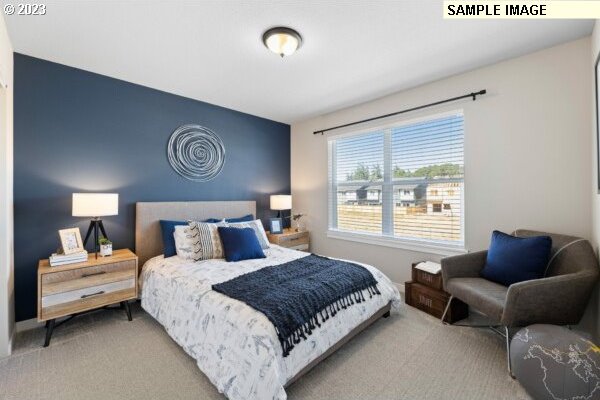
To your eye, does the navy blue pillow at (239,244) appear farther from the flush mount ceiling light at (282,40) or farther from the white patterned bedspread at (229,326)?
the flush mount ceiling light at (282,40)

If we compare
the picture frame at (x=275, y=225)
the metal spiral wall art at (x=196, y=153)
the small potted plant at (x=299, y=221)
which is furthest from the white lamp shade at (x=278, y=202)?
the metal spiral wall art at (x=196, y=153)

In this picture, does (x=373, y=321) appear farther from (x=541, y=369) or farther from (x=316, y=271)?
(x=541, y=369)

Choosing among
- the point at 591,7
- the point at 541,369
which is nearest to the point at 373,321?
the point at 541,369

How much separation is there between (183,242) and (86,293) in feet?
2.88

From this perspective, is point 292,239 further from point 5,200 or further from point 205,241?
point 5,200

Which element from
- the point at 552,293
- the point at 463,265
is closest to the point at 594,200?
the point at 552,293

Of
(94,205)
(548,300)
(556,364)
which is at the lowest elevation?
(556,364)

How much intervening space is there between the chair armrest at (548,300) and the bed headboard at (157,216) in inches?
125

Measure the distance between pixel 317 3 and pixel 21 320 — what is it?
361cm

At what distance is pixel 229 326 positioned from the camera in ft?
5.40

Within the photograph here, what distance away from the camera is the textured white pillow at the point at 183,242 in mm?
2758

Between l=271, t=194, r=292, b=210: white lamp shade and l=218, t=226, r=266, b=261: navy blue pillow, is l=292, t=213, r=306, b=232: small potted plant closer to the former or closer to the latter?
l=271, t=194, r=292, b=210: white lamp shade

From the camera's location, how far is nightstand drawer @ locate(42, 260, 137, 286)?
6.98ft

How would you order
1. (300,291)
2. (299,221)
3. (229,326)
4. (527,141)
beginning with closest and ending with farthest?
1. (229,326)
2. (300,291)
3. (527,141)
4. (299,221)
